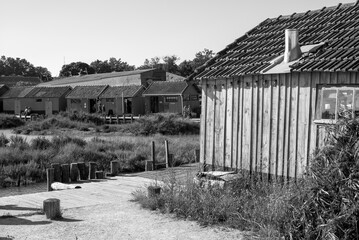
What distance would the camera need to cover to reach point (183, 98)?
49.3m

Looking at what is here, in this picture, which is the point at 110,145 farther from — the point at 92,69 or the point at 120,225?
the point at 92,69

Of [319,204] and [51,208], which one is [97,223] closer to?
[51,208]

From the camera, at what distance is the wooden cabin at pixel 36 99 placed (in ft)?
196

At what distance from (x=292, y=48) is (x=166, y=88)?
40425mm

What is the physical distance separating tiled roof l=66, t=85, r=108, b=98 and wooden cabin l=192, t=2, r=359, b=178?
145 ft

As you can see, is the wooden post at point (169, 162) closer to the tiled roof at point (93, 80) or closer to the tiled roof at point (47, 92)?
the tiled roof at point (93, 80)

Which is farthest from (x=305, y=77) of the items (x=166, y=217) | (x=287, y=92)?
(x=166, y=217)

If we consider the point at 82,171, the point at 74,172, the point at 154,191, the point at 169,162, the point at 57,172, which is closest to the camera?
the point at 154,191

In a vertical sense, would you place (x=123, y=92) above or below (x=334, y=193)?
above

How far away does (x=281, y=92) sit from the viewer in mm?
10266

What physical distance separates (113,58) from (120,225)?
103m

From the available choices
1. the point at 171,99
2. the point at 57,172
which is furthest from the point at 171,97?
the point at 57,172

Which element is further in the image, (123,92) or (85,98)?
(85,98)

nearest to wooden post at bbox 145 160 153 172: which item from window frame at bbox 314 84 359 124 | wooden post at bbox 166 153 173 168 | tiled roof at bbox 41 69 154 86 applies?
wooden post at bbox 166 153 173 168
